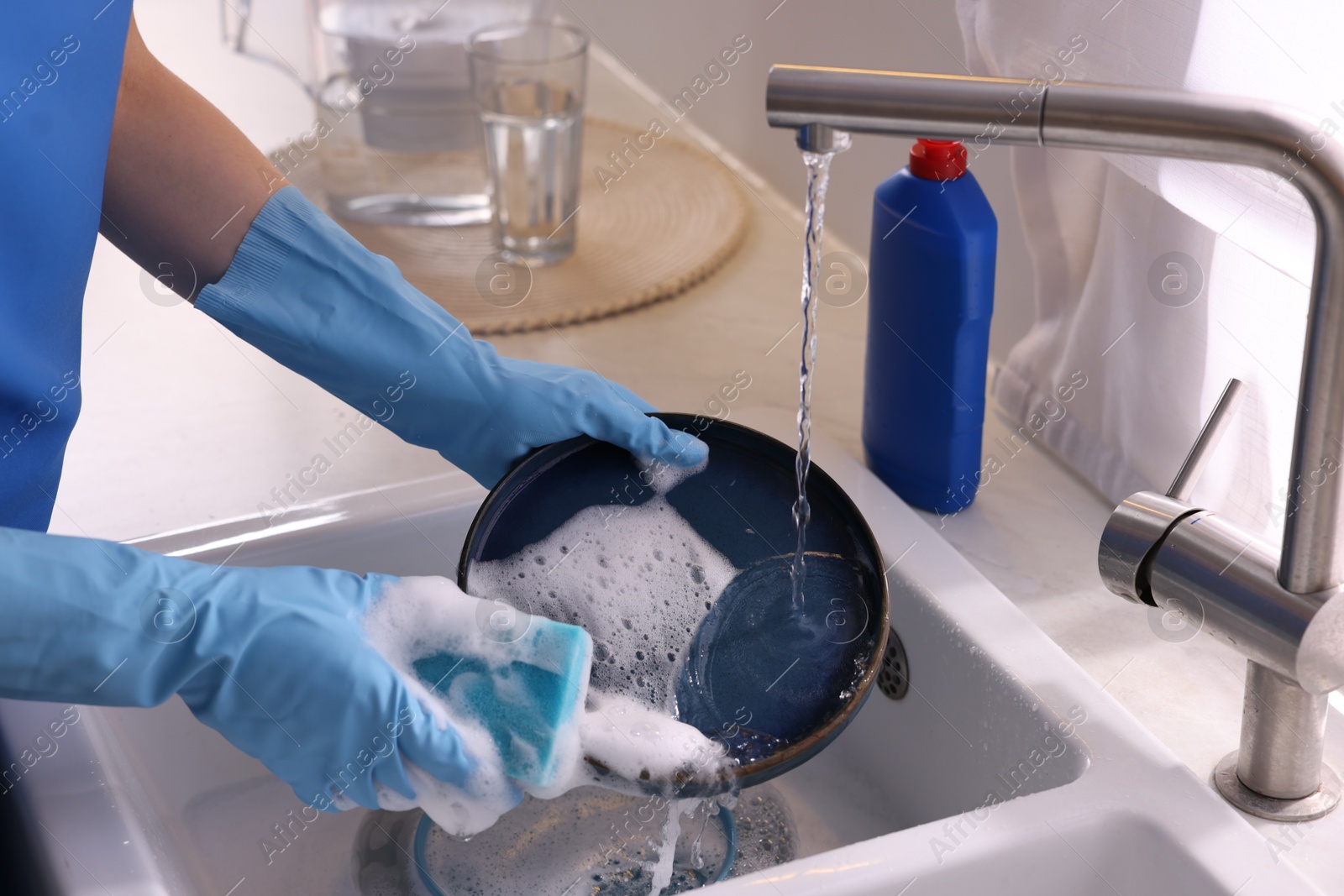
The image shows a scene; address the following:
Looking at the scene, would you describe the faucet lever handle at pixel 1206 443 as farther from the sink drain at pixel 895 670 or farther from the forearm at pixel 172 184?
the forearm at pixel 172 184

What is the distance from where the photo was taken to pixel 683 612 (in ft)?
2.45

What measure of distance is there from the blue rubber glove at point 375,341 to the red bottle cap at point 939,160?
0.85 feet

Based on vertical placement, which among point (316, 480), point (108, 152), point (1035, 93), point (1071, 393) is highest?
point (1035, 93)

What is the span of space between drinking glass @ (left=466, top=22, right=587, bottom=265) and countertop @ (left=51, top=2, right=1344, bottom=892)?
0.11 m

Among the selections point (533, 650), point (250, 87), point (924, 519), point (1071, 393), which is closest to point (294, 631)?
point (533, 650)

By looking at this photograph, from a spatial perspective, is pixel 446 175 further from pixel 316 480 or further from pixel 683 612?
pixel 683 612

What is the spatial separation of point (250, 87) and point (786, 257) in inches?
34.3

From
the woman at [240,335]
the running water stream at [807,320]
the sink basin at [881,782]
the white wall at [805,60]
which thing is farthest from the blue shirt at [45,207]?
the white wall at [805,60]

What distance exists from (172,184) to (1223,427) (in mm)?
677

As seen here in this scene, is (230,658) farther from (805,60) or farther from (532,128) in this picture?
(805,60)

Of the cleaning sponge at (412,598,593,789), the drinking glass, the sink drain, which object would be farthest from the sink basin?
the drinking glass

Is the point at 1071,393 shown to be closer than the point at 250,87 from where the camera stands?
Yes

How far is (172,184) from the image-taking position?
2.75ft

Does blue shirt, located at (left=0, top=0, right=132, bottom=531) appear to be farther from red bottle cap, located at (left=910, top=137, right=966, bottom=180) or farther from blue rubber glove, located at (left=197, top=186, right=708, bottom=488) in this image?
red bottle cap, located at (left=910, top=137, right=966, bottom=180)
